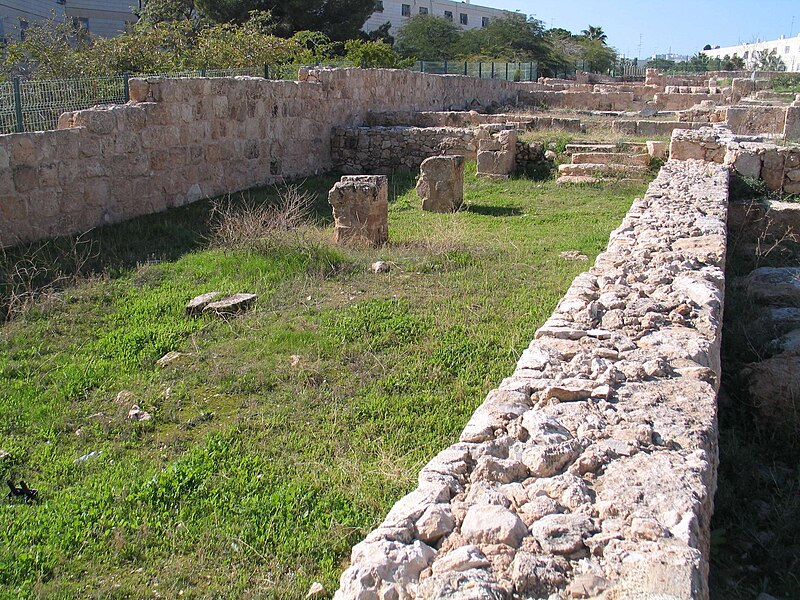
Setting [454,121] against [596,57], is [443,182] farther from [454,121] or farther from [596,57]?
[596,57]

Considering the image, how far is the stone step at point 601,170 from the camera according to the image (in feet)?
43.9

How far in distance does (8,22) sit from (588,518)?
31.5 meters

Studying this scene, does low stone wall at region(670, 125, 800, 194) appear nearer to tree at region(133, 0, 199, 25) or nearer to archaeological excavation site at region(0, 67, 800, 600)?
archaeological excavation site at region(0, 67, 800, 600)

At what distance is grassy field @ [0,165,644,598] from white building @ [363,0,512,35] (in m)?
45.9

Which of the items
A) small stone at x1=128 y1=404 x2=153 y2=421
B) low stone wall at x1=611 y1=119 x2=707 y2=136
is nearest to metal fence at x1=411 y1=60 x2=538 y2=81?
low stone wall at x1=611 y1=119 x2=707 y2=136

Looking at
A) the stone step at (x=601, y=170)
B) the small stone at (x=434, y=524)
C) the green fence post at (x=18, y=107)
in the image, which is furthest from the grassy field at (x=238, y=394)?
the stone step at (x=601, y=170)

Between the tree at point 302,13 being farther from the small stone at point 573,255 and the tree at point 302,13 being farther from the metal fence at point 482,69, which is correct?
the small stone at point 573,255

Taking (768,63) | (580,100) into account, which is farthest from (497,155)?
(768,63)

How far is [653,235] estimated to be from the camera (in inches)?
255

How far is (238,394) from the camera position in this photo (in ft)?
17.5

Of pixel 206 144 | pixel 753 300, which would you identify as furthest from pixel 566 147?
pixel 753 300

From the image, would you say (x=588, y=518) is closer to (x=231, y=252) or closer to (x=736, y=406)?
(x=736, y=406)

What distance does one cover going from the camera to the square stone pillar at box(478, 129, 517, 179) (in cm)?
1392

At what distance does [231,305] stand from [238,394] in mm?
1749
